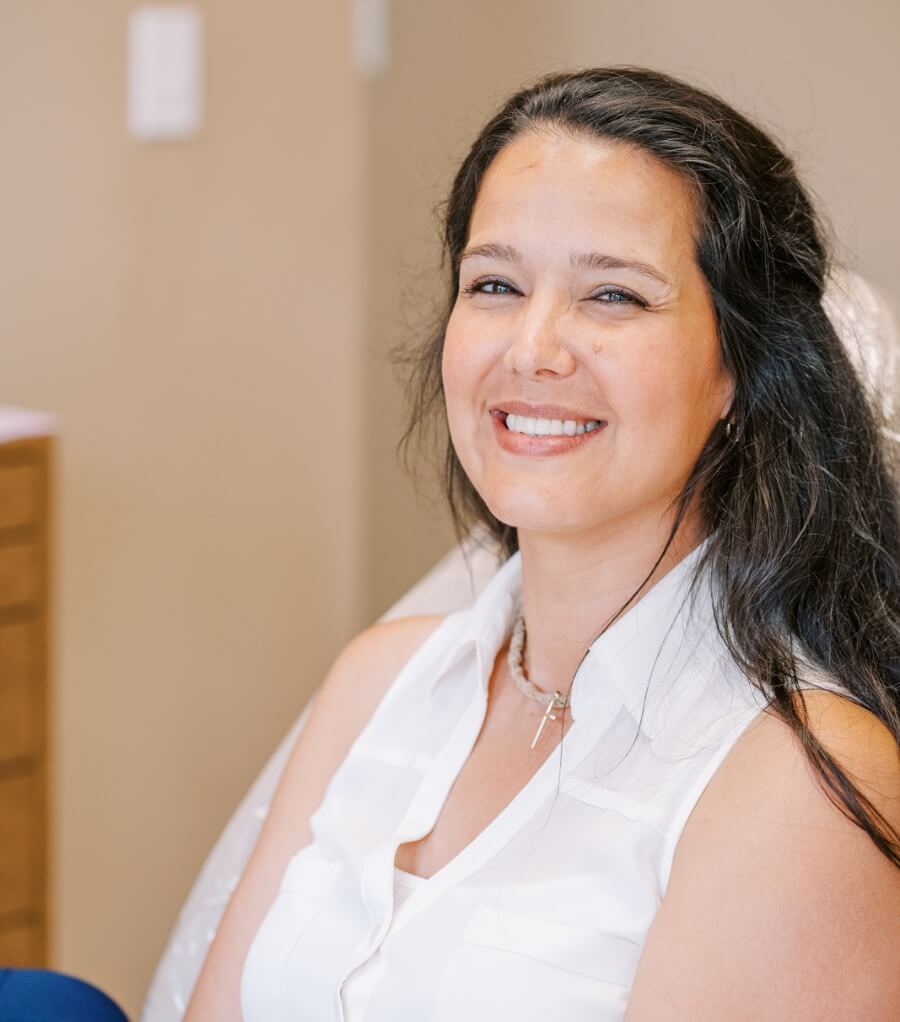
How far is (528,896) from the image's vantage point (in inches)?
43.7

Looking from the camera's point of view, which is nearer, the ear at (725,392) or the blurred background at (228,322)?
the ear at (725,392)

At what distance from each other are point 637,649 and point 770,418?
219 millimetres

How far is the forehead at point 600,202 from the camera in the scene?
1.16 meters

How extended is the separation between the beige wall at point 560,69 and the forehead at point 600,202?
1.29ft

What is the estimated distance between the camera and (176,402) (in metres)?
2.40

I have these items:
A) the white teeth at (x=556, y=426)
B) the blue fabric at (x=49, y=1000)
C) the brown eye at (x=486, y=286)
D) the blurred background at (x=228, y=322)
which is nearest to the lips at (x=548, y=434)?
the white teeth at (x=556, y=426)

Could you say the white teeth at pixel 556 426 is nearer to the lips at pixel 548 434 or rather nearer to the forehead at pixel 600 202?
the lips at pixel 548 434

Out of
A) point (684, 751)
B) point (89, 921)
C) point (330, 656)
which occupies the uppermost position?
point (684, 751)

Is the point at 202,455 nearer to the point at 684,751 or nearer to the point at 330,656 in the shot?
the point at 330,656

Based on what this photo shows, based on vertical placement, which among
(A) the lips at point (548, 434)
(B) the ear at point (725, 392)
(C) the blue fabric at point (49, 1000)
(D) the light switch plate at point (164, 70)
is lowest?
(C) the blue fabric at point (49, 1000)

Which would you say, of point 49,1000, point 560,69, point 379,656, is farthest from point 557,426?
point 560,69

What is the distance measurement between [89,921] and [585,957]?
5.07 feet

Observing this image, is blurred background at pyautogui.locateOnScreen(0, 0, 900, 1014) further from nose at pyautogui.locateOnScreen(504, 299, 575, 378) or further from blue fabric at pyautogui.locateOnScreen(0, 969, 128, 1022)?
nose at pyautogui.locateOnScreen(504, 299, 575, 378)

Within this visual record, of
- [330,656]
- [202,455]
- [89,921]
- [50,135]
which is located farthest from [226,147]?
[89,921]
